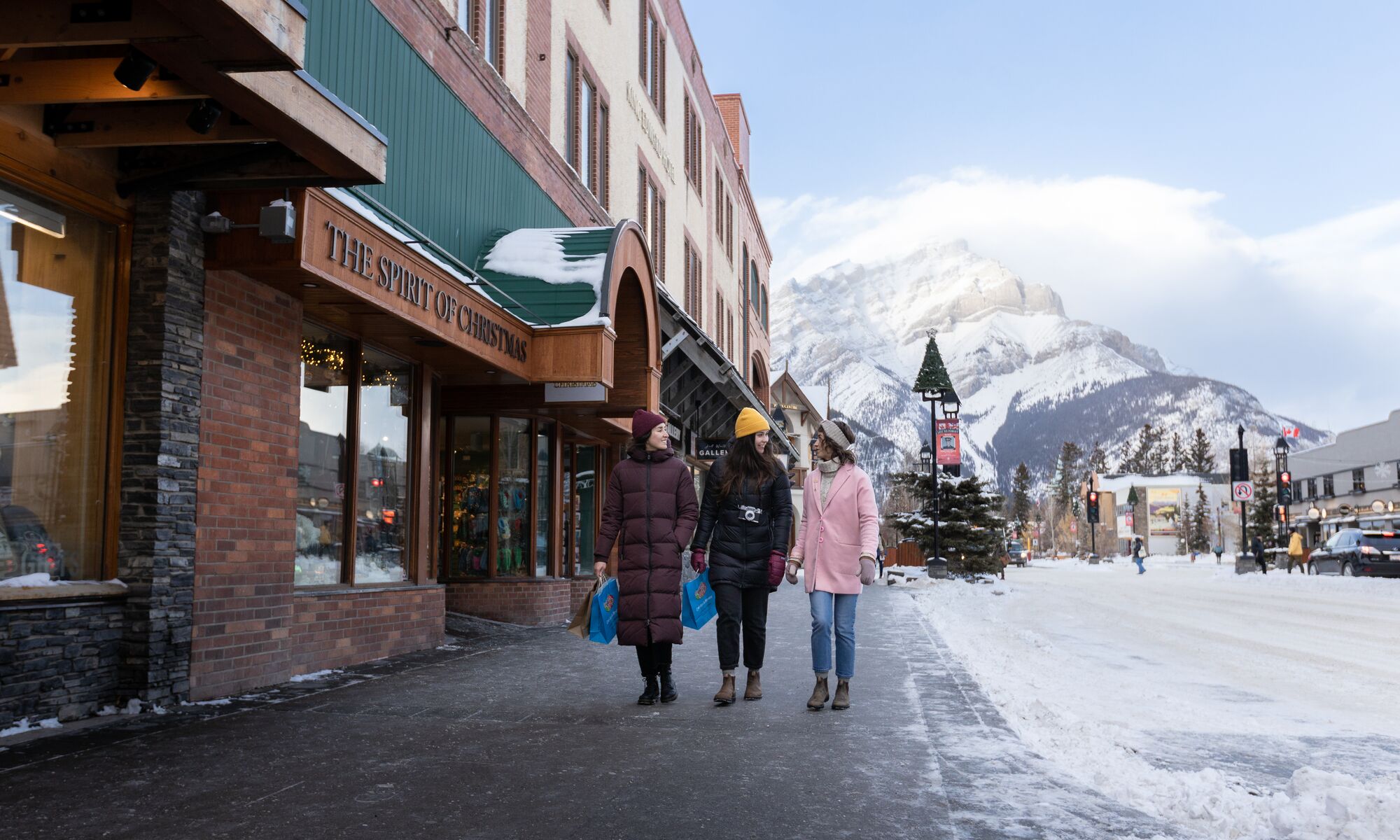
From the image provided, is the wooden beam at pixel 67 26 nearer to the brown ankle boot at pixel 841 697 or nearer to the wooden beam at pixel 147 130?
the wooden beam at pixel 147 130

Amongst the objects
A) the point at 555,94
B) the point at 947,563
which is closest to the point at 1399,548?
the point at 947,563

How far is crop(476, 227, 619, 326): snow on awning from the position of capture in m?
12.1

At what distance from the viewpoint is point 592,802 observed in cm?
462

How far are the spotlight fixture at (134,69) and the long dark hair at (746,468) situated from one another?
3975 mm

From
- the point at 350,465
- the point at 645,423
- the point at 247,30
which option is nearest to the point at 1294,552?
the point at 350,465

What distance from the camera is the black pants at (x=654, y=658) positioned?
7297 mm

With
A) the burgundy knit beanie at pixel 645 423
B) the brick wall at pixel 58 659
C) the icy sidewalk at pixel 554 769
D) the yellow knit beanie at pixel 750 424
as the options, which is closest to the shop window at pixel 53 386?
the brick wall at pixel 58 659

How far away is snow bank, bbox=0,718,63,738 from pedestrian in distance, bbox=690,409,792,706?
12.2ft

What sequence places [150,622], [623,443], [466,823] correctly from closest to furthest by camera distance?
[466,823], [150,622], [623,443]

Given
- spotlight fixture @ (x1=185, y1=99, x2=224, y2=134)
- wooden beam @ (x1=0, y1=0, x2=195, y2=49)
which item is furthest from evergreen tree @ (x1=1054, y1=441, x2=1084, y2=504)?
wooden beam @ (x1=0, y1=0, x2=195, y2=49)

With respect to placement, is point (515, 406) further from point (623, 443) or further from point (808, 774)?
point (808, 774)

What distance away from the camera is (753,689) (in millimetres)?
7480

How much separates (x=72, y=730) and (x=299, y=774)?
189 cm

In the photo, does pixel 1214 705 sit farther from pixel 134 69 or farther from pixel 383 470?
pixel 134 69
